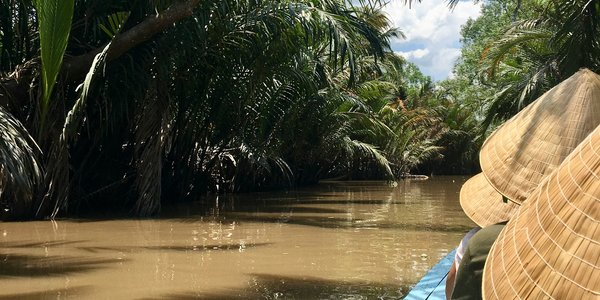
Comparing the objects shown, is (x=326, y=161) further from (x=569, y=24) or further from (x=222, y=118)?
(x=569, y=24)

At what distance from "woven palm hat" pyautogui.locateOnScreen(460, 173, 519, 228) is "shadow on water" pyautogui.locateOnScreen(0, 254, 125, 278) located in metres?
4.51

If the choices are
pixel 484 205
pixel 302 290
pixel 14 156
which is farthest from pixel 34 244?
pixel 484 205

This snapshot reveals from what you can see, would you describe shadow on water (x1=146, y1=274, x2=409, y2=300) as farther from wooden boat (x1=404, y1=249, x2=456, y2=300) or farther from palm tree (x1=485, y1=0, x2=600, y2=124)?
palm tree (x1=485, y1=0, x2=600, y2=124)

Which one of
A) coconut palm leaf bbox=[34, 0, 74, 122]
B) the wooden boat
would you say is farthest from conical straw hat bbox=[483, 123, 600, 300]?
coconut palm leaf bbox=[34, 0, 74, 122]

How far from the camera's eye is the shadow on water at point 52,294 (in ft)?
19.2

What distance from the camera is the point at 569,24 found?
9555mm

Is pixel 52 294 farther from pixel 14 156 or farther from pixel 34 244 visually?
pixel 34 244

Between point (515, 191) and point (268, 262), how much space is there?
5405 mm

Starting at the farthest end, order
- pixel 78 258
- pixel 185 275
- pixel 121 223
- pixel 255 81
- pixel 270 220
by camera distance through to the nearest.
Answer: pixel 255 81, pixel 270 220, pixel 121 223, pixel 78 258, pixel 185 275

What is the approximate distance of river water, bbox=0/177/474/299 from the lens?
249 inches

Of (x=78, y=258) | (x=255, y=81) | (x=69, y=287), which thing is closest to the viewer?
(x=69, y=287)

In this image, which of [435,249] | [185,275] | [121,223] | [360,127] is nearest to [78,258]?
[185,275]

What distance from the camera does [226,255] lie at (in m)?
Answer: 8.12

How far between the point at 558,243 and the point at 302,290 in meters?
5.06
